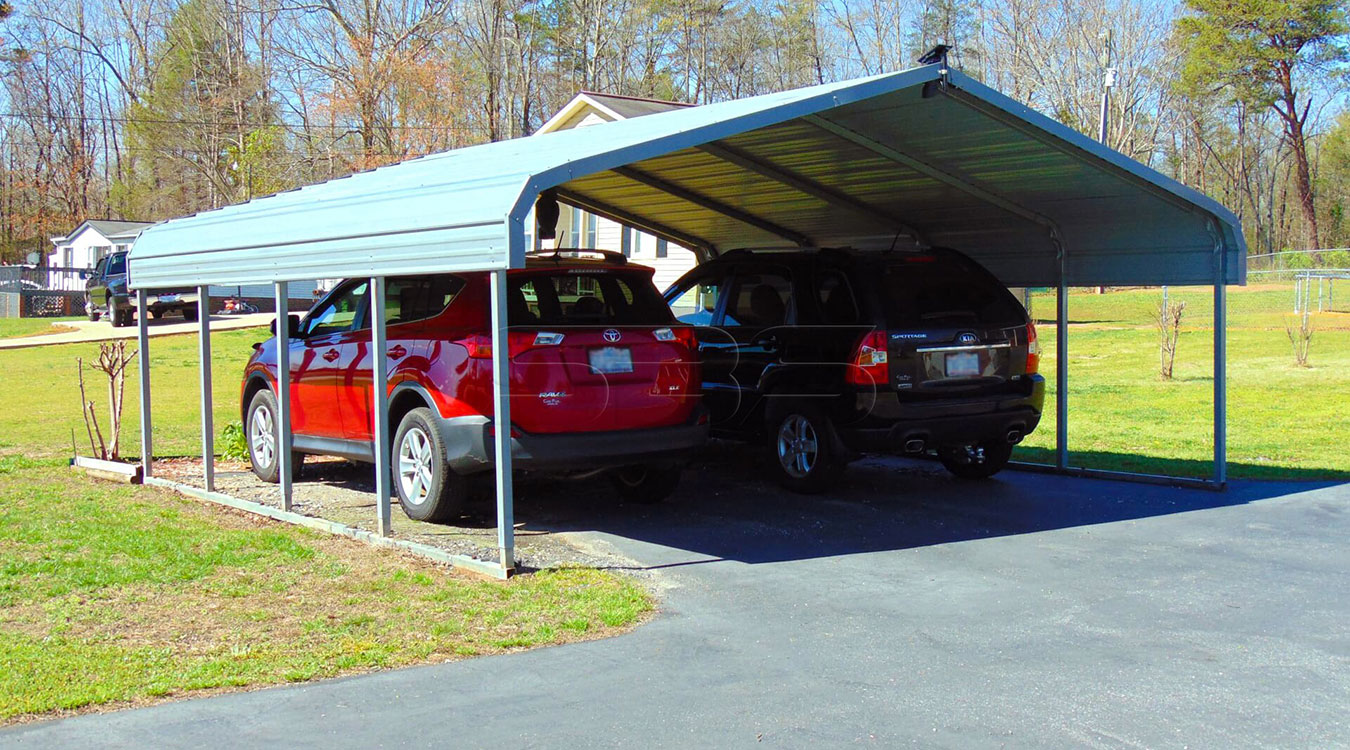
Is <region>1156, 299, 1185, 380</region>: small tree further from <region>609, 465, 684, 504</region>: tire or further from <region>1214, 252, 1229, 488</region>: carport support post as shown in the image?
<region>609, 465, 684, 504</region>: tire

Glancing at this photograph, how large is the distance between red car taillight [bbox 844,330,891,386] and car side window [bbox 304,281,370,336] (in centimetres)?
377

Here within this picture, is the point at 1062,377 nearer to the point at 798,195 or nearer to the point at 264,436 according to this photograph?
the point at 798,195

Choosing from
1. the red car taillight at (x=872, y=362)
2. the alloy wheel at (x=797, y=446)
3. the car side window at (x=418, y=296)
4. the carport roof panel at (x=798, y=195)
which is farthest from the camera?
the alloy wheel at (x=797, y=446)

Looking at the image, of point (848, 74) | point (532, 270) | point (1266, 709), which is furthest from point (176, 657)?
point (848, 74)

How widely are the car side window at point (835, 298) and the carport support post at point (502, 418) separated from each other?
128 inches

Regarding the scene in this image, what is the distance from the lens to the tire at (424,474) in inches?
324

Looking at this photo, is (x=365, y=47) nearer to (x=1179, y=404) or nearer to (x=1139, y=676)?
(x=1179, y=404)

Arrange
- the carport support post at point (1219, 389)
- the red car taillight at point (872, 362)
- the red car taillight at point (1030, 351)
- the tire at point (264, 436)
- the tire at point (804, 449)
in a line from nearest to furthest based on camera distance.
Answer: the red car taillight at point (872, 362), the tire at point (804, 449), the red car taillight at point (1030, 351), the carport support post at point (1219, 389), the tire at point (264, 436)

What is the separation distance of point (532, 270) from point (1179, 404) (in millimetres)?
11354

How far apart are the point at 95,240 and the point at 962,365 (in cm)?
5127

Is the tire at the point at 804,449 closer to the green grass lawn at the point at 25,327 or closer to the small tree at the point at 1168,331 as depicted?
the small tree at the point at 1168,331

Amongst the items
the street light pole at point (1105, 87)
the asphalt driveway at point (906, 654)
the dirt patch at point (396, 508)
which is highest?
the street light pole at point (1105, 87)

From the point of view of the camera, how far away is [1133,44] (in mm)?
49938

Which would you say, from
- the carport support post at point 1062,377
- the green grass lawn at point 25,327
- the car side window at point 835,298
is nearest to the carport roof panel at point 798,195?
the carport support post at point 1062,377
